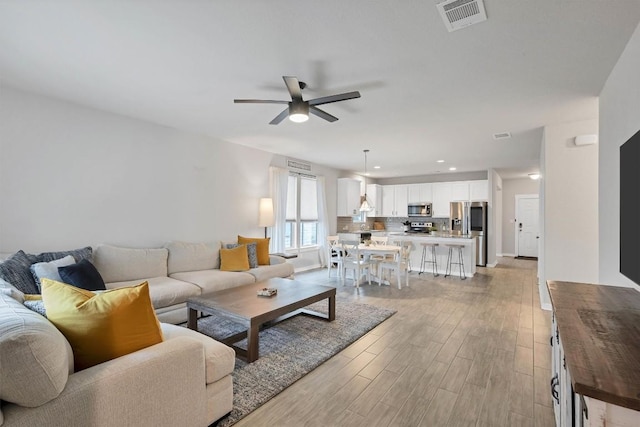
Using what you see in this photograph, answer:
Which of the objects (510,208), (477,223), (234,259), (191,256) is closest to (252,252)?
(234,259)

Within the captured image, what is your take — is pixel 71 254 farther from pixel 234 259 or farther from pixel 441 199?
pixel 441 199

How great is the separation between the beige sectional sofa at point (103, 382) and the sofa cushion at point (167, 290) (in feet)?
4.71

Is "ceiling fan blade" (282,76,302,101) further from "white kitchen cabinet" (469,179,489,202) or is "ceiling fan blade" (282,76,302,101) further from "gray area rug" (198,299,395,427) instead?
"white kitchen cabinet" (469,179,489,202)

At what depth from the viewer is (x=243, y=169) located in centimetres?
553

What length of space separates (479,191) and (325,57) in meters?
6.97

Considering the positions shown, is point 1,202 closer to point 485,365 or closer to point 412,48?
point 412,48

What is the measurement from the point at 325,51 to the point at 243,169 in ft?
11.6

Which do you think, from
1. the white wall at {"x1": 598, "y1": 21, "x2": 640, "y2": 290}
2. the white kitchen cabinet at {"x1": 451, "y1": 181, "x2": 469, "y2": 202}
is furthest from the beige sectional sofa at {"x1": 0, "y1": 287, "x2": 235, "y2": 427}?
the white kitchen cabinet at {"x1": 451, "y1": 181, "x2": 469, "y2": 202}

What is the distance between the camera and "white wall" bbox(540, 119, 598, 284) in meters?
3.70

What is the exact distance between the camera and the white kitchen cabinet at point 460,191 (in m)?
8.16

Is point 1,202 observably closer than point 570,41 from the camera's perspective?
No

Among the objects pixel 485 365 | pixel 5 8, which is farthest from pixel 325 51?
pixel 485 365

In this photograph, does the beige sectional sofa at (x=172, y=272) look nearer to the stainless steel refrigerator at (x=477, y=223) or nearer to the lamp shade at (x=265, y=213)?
the lamp shade at (x=265, y=213)

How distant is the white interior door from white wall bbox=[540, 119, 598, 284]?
6320 millimetres
